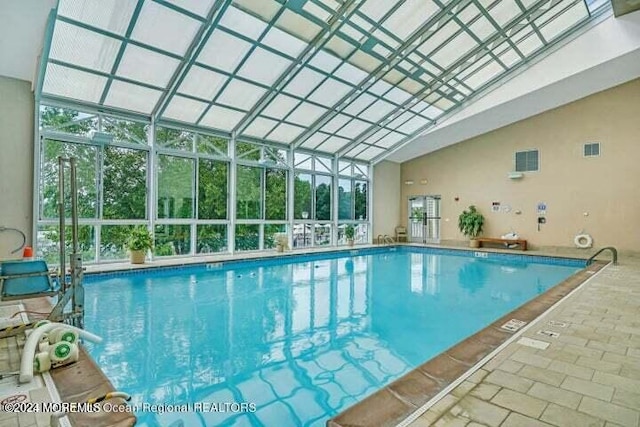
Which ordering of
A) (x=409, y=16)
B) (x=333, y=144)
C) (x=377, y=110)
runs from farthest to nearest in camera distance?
(x=333, y=144) < (x=377, y=110) < (x=409, y=16)

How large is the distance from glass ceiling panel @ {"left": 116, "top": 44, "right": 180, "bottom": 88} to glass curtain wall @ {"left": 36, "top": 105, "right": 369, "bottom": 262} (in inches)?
54.5

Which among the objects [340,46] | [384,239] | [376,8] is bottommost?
[384,239]

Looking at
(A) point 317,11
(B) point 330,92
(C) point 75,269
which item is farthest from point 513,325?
(B) point 330,92

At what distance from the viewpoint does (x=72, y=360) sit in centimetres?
262

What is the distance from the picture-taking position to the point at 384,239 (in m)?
13.9

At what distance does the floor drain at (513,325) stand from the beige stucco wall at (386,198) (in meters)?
9.98

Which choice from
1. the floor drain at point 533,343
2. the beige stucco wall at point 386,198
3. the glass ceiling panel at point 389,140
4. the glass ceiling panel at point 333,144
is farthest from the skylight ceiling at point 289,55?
the floor drain at point 533,343

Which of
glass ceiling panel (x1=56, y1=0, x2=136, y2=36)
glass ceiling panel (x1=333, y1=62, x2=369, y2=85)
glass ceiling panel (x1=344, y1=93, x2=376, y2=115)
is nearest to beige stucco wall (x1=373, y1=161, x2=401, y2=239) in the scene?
glass ceiling panel (x1=344, y1=93, x2=376, y2=115)

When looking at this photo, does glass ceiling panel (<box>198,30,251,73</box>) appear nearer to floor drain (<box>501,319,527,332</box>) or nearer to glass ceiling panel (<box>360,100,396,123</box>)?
glass ceiling panel (<box>360,100,396,123</box>)

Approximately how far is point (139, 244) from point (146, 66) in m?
3.67

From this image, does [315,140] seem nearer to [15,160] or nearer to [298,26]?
[298,26]

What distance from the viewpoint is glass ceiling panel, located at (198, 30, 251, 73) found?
21.4ft

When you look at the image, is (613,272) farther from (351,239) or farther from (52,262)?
(52,262)

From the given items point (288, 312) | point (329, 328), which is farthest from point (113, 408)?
point (288, 312)
